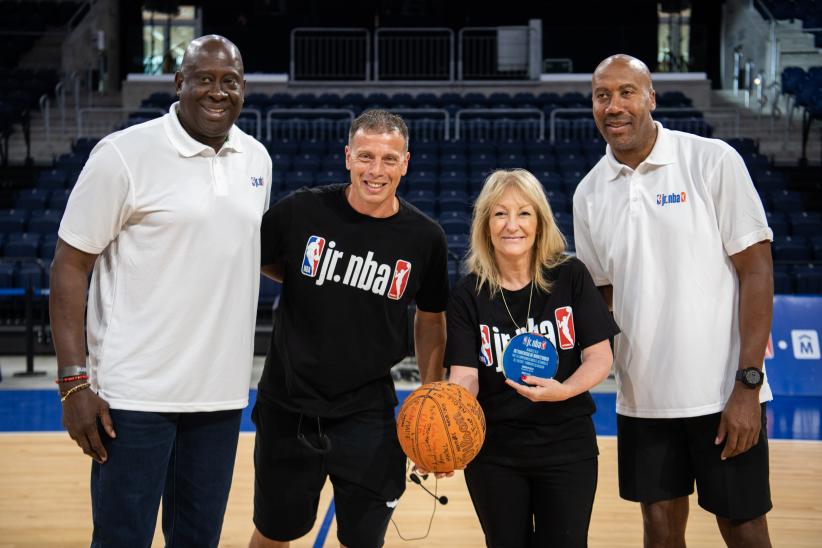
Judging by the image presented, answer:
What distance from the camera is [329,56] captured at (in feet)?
52.5

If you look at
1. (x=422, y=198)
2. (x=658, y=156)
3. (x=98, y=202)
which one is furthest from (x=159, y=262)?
(x=422, y=198)

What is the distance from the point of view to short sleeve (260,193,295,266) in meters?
2.59

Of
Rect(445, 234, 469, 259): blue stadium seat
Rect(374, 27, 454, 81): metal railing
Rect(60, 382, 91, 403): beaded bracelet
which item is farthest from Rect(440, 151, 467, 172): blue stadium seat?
Rect(60, 382, 91, 403): beaded bracelet

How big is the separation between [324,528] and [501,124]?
9893 mm

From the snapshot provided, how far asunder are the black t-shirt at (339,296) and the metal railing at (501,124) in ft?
32.5

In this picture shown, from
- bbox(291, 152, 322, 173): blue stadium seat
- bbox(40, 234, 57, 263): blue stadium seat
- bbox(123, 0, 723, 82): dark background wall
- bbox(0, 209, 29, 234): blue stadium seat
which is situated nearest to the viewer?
bbox(40, 234, 57, 263): blue stadium seat

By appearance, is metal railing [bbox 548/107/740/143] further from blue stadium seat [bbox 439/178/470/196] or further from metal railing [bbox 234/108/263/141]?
metal railing [bbox 234/108/263/141]

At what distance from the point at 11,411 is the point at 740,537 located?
17.5 ft

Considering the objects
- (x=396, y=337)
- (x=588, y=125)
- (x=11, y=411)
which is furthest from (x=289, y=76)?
(x=396, y=337)

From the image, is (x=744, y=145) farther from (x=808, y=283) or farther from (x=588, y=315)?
(x=588, y=315)

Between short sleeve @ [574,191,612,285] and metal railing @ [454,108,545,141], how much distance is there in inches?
380

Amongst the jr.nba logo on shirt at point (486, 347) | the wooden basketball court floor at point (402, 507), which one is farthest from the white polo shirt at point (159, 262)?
the wooden basketball court floor at point (402, 507)

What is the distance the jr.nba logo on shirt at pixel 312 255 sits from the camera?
254 centimetres

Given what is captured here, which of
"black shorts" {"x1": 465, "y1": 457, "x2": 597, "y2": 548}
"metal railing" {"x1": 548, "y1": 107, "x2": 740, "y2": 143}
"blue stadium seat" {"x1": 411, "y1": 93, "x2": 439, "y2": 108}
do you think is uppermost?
"blue stadium seat" {"x1": 411, "y1": 93, "x2": 439, "y2": 108}
